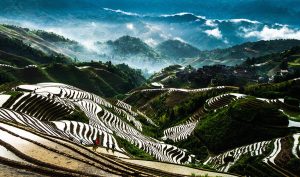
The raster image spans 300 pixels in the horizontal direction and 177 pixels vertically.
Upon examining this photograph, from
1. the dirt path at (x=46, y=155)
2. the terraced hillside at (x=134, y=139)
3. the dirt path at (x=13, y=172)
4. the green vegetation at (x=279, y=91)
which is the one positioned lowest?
the dirt path at (x=13, y=172)

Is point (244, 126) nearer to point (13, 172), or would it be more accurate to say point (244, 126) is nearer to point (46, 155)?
point (46, 155)

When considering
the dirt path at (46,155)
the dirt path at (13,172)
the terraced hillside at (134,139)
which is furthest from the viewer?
the terraced hillside at (134,139)

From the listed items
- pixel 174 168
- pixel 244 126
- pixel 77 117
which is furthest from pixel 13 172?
pixel 244 126

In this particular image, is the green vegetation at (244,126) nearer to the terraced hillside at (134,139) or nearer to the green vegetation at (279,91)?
the terraced hillside at (134,139)

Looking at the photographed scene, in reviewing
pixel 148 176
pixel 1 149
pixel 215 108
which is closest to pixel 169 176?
pixel 148 176

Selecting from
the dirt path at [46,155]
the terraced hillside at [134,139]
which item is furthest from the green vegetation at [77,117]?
the dirt path at [46,155]

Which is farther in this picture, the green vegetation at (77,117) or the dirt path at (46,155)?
the green vegetation at (77,117)

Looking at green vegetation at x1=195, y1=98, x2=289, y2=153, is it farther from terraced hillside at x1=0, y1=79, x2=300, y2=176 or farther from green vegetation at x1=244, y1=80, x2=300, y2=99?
green vegetation at x1=244, y1=80, x2=300, y2=99

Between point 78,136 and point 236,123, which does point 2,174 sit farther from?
point 236,123

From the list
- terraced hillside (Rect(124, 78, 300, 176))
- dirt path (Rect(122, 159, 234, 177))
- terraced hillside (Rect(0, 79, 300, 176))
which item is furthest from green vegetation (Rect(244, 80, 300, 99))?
dirt path (Rect(122, 159, 234, 177))
